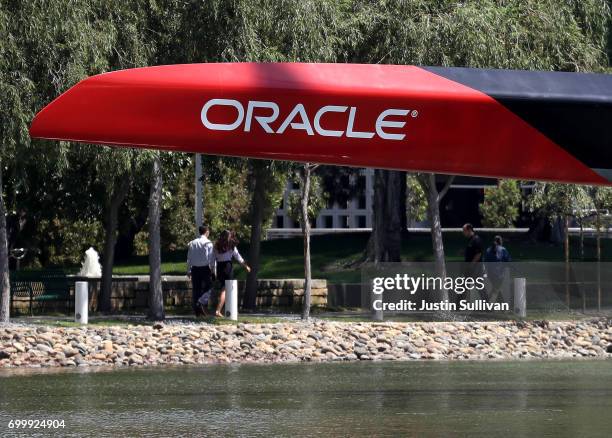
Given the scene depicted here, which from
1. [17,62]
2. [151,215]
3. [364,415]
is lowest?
[364,415]

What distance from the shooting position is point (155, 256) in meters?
25.7

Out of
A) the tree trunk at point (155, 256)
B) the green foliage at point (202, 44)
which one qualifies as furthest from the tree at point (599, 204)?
Result: the tree trunk at point (155, 256)

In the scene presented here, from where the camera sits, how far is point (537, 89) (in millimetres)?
12852

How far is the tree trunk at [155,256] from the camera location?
2527cm

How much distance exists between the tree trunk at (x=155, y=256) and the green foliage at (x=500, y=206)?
160 ft

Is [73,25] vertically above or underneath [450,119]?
above

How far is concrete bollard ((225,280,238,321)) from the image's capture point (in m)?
25.0

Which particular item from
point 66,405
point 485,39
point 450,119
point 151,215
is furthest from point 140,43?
point 450,119

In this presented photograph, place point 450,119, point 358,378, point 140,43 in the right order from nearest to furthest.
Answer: point 450,119
point 358,378
point 140,43

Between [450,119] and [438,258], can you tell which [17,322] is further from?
[450,119]

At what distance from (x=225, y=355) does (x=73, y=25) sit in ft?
17.4

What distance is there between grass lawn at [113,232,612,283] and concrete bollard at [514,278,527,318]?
11163 millimetres

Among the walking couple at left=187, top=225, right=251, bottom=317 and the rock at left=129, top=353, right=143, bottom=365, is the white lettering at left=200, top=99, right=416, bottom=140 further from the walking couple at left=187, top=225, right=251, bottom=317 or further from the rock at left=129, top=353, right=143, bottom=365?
the walking couple at left=187, top=225, right=251, bottom=317

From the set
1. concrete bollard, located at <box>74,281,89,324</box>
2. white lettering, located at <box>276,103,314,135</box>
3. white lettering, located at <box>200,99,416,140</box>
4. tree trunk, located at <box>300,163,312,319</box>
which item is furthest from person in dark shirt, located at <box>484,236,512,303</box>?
white lettering, located at <box>276,103,314,135</box>
